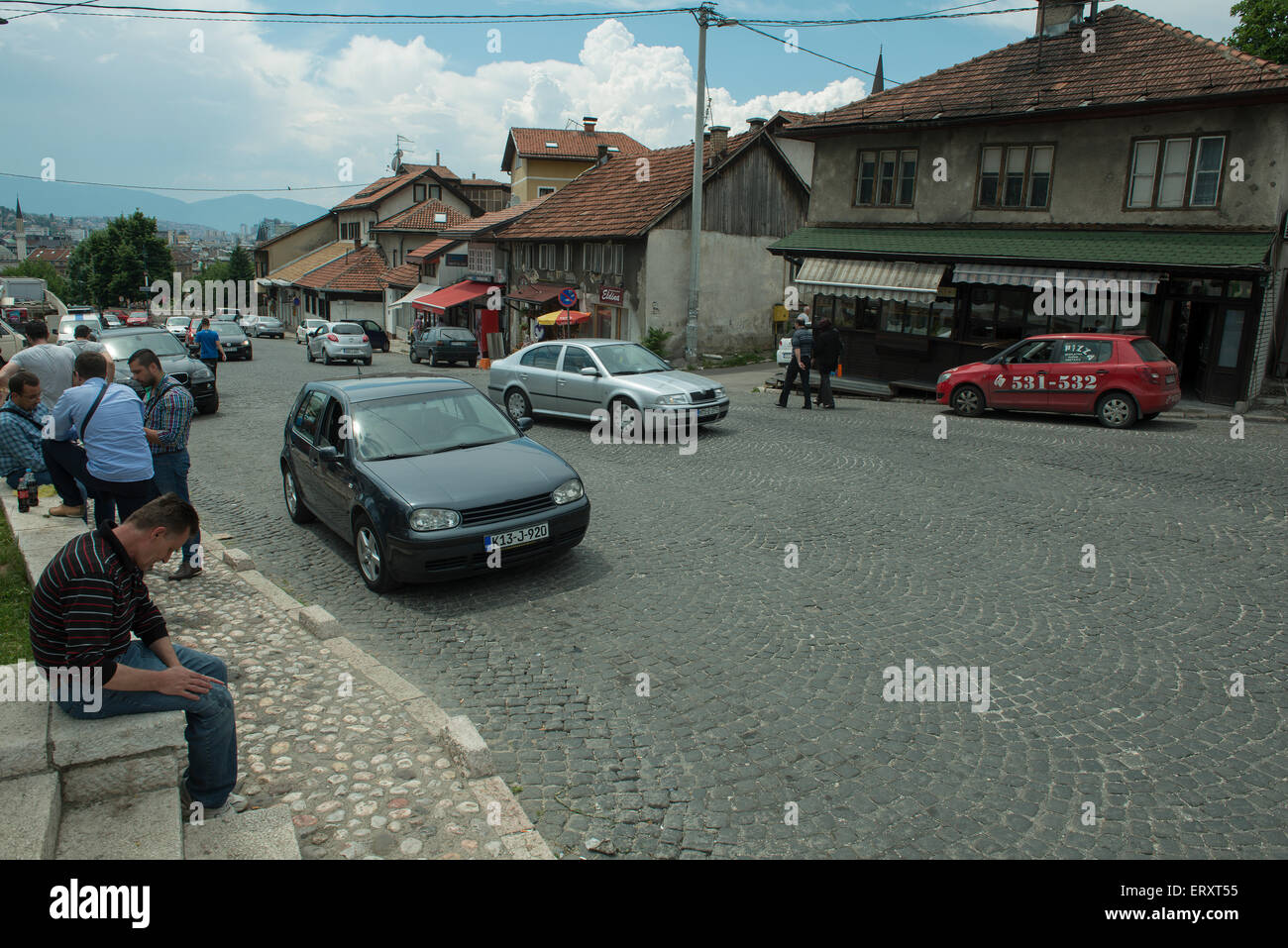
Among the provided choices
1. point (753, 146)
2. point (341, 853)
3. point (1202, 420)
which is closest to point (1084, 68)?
point (1202, 420)

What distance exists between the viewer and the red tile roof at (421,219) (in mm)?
59344

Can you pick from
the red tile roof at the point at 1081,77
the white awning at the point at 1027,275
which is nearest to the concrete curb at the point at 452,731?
the white awning at the point at 1027,275

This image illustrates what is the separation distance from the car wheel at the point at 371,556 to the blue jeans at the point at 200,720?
312cm

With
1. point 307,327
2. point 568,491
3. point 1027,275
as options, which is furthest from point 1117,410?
point 307,327

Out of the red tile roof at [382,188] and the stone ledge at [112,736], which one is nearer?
the stone ledge at [112,736]

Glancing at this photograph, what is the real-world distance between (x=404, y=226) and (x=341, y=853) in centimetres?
6056

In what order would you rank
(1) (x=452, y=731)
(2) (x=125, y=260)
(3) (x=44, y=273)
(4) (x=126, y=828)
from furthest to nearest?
(3) (x=44, y=273), (2) (x=125, y=260), (1) (x=452, y=731), (4) (x=126, y=828)

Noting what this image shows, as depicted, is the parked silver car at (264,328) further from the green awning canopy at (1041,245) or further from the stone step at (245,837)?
the stone step at (245,837)

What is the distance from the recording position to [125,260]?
90500 mm

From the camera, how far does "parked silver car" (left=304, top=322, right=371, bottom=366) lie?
35.0 metres

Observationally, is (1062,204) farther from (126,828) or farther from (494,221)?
(494,221)

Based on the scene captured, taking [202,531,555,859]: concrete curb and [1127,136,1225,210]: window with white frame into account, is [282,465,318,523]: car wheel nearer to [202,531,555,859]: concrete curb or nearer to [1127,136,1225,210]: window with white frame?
[202,531,555,859]: concrete curb

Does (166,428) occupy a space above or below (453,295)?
below

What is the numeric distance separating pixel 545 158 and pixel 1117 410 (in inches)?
1729
